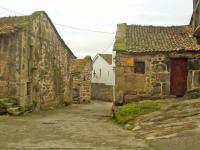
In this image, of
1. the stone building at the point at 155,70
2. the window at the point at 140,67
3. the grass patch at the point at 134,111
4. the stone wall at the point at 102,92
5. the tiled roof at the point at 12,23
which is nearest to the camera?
the grass patch at the point at 134,111

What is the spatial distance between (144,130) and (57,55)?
1415 centimetres

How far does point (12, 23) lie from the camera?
725 inches

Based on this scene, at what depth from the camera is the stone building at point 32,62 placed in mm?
17547

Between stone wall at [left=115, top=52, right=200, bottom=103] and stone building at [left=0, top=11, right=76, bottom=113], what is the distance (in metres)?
4.91

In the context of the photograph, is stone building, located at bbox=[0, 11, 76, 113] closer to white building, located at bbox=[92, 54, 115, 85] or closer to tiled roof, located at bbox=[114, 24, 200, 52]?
tiled roof, located at bbox=[114, 24, 200, 52]

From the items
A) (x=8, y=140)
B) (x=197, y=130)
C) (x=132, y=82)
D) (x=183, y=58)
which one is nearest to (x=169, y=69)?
(x=183, y=58)

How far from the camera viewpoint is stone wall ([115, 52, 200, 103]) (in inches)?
718

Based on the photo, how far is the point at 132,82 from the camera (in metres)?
18.3

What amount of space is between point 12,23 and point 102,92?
2186cm

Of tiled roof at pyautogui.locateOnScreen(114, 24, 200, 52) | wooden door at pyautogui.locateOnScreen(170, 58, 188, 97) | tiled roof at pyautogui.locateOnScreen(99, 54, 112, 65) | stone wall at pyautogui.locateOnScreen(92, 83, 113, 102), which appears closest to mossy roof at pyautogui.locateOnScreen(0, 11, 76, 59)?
tiled roof at pyautogui.locateOnScreen(114, 24, 200, 52)

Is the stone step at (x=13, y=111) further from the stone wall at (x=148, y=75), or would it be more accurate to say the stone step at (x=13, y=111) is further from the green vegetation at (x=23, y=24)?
the stone wall at (x=148, y=75)

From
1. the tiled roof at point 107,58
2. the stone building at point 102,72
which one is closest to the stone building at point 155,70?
the stone building at point 102,72

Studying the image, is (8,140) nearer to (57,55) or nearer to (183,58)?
(183,58)

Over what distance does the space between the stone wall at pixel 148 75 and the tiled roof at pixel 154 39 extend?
420 mm
